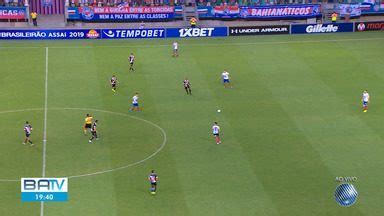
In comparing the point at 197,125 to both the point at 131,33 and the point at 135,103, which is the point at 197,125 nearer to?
the point at 135,103

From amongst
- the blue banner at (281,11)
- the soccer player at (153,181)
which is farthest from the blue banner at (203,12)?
the soccer player at (153,181)

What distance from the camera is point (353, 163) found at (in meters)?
47.9

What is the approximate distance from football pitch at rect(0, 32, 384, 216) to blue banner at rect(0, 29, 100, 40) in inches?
43.6

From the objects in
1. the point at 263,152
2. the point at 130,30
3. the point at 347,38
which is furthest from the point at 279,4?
the point at 263,152

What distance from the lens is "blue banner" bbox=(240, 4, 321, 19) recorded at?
8731 cm

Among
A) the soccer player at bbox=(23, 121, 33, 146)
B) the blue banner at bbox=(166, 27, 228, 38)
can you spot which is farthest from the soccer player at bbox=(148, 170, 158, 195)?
→ the blue banner at bbox=(166, 27, 228, 38)

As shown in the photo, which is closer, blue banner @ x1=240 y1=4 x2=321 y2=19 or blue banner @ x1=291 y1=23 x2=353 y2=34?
blue banner @ x1=291 y1=23 x2=353 y2=34

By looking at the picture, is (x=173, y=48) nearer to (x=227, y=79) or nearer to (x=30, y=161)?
(x=227, y=79)

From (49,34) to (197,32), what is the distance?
15788 mm

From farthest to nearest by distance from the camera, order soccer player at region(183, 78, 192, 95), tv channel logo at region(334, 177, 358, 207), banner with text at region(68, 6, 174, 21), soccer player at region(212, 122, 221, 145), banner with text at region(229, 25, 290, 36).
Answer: banner with text at region(68, 6, 174, 21), banner with text at region(229, 25, 290, 36), soccer player at region(183, 78, 192, 95), soccer player at region(212, 122, 221, 145), tv channel logo at region(334, 177, 358, 207)

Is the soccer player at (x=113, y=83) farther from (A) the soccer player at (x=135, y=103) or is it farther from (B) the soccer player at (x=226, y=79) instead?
(B) the soccer player at (x=226, y=79)

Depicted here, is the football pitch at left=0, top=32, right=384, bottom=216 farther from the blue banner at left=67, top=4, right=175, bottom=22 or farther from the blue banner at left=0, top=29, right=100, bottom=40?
the blue banner at left=67, top=4, right=175, bottom=22

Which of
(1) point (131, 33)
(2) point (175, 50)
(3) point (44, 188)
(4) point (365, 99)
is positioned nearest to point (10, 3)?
(1) point (131, 33)

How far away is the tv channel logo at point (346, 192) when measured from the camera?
42.7 m
